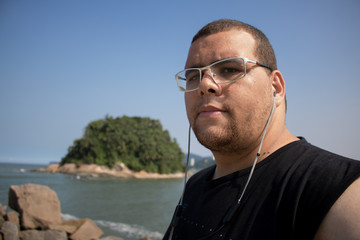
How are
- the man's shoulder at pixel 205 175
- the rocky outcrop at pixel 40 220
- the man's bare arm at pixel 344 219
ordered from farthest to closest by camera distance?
the rocky outcrop at pixel 40 220 → the man's shoulder at pixel 205 175 → the man's bare arm at pixel 344 219

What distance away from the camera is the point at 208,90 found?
1.29m

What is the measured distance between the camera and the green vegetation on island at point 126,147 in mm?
45031

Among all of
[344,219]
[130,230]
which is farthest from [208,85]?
[130,230]

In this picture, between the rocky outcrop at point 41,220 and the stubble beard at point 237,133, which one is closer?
the stubble beard at point 237,133

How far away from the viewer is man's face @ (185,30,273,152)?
1223 millimetres

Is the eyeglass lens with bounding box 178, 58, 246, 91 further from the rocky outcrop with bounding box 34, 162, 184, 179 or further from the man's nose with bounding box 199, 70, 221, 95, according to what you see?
the rocky outcrop with bounding box 34, 162, 184, 179

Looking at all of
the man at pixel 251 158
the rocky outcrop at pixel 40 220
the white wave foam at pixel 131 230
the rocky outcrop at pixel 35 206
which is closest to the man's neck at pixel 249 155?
the man at pixel 251 158

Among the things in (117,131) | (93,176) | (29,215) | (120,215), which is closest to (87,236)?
(29,215)

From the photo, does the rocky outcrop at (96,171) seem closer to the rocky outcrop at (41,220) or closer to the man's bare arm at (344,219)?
the rocky outcrop at (41,220)

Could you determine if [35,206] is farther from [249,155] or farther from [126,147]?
[126,147]

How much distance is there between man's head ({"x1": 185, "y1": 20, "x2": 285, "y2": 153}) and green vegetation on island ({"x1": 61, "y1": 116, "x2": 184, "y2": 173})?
4556 cm

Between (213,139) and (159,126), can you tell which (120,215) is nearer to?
(213,139)

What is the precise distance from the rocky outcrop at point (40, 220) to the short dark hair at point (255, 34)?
816 cm

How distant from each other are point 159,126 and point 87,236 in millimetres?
48616
